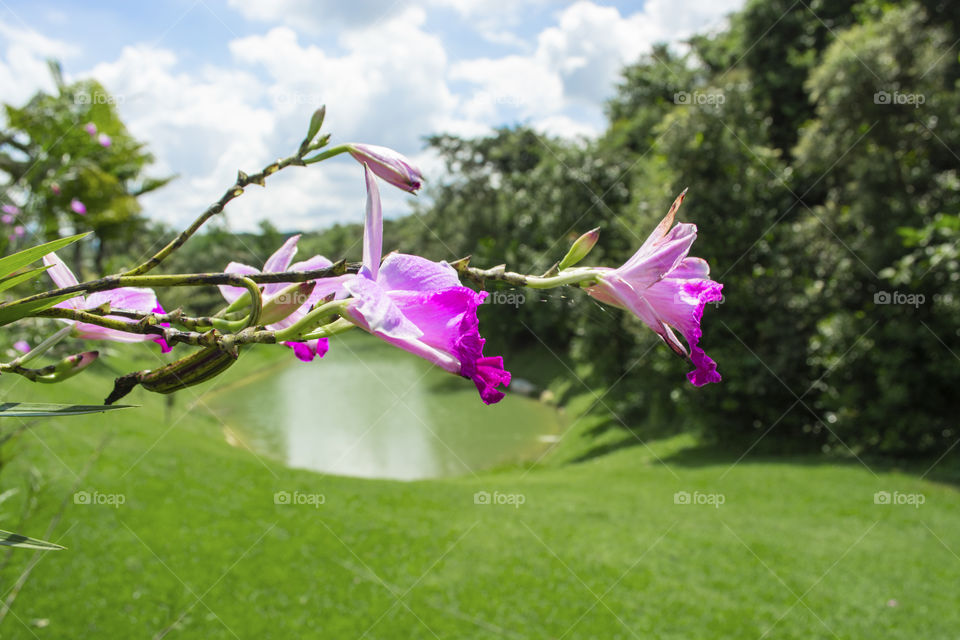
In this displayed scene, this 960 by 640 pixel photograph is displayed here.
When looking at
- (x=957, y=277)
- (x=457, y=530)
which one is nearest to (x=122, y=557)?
(x=457, y=530)

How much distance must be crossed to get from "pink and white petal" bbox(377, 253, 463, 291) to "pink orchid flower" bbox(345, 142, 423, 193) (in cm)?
8

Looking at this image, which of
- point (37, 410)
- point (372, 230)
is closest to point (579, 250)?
point (372, 230)

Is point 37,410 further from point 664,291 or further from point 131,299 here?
point 664,291

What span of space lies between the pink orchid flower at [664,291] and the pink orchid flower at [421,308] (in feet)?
0.31

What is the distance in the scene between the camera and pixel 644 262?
0.43 m

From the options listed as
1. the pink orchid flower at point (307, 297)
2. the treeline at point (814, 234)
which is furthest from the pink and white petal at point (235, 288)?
the treeline at point (814, 234)

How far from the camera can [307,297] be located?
0.41 meters

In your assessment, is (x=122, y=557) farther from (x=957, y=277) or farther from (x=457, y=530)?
(x=957, y=277)

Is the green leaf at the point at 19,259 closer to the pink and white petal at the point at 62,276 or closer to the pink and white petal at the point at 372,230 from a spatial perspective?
the pink and white petal at the point at 62,276

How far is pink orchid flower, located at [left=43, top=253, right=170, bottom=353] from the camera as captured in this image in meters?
0.47

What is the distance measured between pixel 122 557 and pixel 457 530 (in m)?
2.39

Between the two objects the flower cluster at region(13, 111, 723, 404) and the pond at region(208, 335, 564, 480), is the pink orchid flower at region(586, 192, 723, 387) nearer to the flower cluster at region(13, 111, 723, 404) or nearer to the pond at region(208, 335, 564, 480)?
the flower cluster at region(13, 111, 723, 404)

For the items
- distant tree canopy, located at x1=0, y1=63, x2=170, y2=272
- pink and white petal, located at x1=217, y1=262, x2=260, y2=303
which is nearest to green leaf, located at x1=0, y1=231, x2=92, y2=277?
pink and white petal, located at x1=217, y1=262, x2=260, y2=303

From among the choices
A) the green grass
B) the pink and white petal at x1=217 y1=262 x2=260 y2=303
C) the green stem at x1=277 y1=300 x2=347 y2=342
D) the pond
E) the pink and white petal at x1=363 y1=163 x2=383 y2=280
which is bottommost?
the pond
